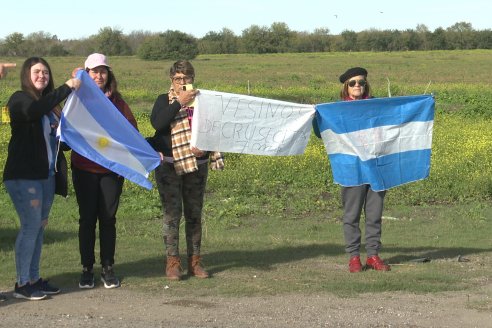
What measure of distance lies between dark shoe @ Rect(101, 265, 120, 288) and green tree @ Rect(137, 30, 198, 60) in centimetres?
7734

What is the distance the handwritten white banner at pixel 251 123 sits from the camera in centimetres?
785

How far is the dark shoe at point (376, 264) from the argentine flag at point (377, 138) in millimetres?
661

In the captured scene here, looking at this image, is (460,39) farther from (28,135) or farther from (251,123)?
(28,135)

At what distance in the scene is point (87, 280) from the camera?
7.51 metres

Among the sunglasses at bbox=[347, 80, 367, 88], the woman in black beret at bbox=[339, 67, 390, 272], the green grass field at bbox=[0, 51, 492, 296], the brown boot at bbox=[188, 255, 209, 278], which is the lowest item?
the green grass field at bbox=[0, 51, 492, 296]

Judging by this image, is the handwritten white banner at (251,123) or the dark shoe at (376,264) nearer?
the handwritten white banner at (251,123)

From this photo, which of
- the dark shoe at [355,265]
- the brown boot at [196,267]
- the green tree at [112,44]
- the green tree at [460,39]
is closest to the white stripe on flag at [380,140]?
the dark shoe at [355,265]

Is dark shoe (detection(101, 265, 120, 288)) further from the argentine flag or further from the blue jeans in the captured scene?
the argentine flag

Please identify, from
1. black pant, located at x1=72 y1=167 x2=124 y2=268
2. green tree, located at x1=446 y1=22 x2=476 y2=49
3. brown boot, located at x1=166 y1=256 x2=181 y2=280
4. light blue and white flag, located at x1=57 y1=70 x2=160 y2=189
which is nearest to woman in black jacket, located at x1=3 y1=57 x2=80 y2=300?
light blue and white flag, located at x1=57 y1=70 x2=160 y2=189

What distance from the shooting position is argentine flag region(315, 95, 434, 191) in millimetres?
8297

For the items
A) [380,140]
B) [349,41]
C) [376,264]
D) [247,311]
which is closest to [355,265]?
[376,264]

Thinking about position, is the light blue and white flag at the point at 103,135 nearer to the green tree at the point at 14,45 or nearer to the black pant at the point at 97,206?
the black pant at the point at 97,206

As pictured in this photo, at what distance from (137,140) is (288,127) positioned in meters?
1.51

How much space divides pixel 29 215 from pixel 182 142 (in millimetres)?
1454
